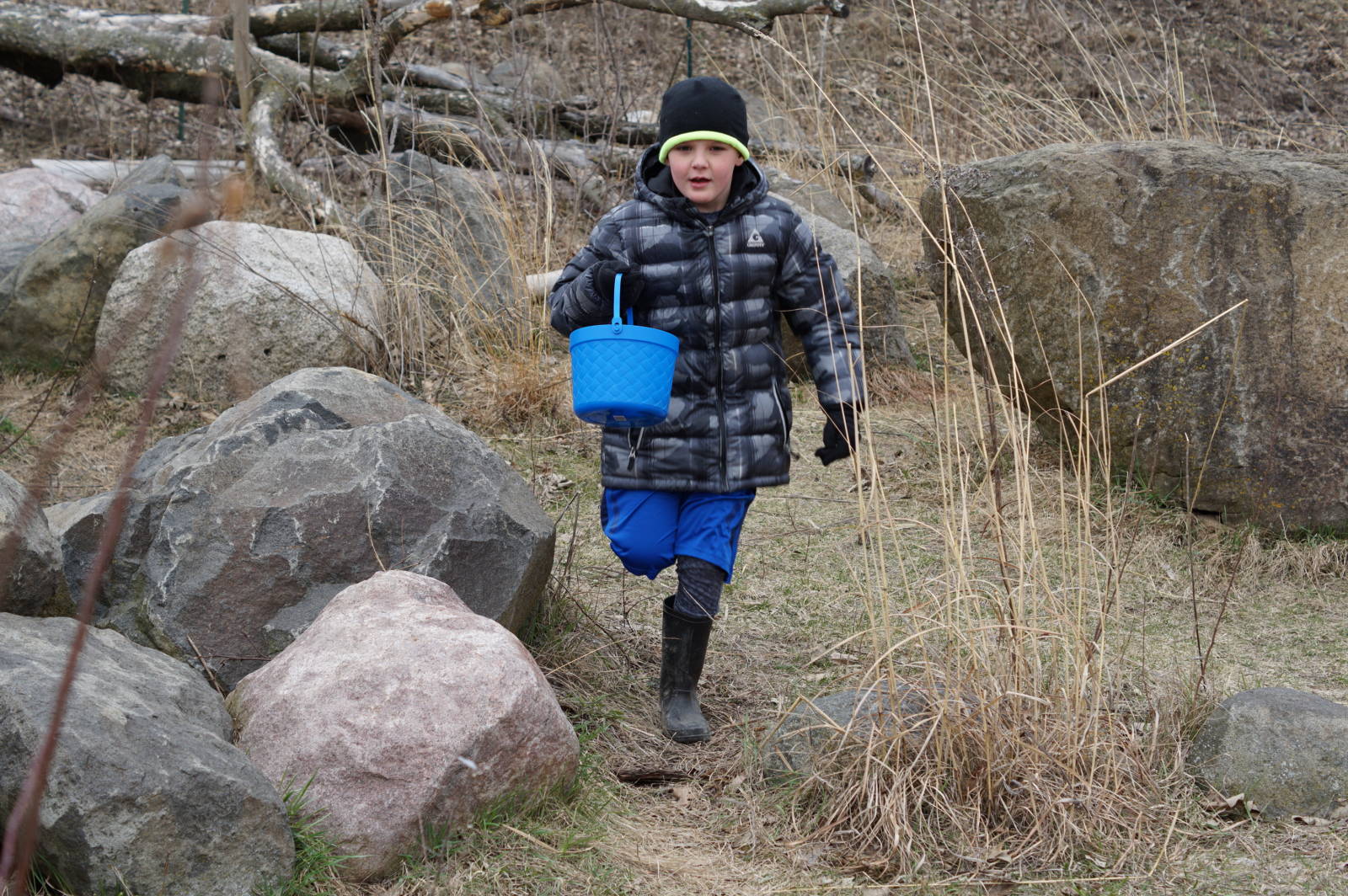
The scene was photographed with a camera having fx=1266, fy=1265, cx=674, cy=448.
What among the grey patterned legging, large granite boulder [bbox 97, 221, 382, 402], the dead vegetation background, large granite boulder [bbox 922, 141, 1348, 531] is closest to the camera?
the dead vegetation background

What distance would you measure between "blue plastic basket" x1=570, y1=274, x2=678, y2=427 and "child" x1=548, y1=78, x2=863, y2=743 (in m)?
0.30

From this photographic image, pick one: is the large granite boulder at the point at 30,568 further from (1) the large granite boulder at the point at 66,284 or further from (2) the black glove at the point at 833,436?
(1) the large granite boulder at the point at 66,284

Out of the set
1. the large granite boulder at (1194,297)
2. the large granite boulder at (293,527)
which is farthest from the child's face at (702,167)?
the large granite boulder at (1194,297)

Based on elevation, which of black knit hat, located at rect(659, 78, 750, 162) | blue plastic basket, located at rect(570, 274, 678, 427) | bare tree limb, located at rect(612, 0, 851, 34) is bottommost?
blue plastic basket, located at rect(570, 274, 678, 427)

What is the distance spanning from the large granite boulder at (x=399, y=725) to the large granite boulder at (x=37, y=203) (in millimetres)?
5388

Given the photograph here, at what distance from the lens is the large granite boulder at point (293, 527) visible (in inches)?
117

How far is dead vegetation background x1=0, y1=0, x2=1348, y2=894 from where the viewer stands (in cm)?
256

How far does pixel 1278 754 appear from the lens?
2.76 meters

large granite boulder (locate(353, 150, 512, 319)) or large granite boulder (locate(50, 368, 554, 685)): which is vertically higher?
large granite boulder (locate(353, 150, 512, 319))

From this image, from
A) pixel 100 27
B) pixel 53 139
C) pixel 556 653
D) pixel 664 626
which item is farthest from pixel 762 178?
pixel 53 139

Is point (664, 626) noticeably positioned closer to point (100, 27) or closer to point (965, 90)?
point (100, 27)

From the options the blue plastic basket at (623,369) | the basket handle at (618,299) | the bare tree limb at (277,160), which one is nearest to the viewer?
the blue plastic basket at (623,369)

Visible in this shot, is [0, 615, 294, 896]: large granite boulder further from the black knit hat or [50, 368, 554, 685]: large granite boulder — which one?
the black knit hat

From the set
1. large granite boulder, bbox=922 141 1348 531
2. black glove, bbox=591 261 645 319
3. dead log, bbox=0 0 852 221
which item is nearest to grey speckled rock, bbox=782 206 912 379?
dead log, bbox=0 0 852 221
